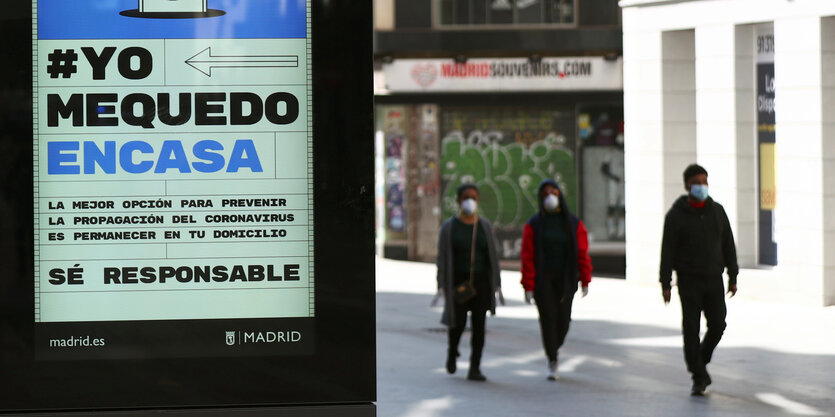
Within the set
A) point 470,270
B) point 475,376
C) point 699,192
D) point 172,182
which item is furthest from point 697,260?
point 172,182

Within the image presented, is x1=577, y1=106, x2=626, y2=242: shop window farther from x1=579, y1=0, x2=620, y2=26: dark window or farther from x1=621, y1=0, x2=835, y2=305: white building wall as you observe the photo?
x1=621, y1=0, x2=835, y2=305: white building wall

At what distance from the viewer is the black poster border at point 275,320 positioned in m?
4.26

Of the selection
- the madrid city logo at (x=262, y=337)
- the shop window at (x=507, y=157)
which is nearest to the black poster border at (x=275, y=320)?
the madrid city logo at (x=262, y=337)

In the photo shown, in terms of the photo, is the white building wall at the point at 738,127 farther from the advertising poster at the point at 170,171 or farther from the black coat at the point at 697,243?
the advertising poster at the point at 170,171

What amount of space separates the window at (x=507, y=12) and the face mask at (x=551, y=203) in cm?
1604

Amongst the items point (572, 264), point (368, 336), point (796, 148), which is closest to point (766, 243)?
point (796, 148)

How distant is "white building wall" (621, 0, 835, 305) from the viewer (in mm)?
17656

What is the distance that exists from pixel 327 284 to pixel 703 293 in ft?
22.1

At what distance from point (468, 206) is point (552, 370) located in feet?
5.03

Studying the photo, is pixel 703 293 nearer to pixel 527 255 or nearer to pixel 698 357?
pixel 698 357

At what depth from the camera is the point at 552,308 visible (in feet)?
38.5

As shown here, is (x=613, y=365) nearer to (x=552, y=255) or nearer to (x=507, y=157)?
(x=552, y=255)

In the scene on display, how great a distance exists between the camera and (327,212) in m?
4.32

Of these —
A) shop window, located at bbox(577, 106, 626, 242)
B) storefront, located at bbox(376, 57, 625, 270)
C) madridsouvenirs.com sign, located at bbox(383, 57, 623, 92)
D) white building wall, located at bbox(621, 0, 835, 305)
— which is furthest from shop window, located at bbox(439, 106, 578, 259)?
white building wall, located at bbox(621, 0, 835, 305)
